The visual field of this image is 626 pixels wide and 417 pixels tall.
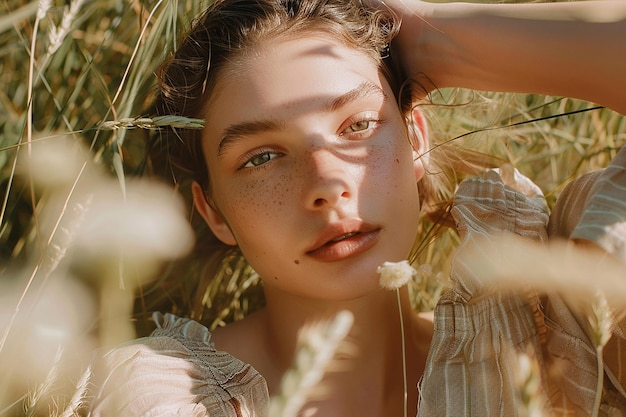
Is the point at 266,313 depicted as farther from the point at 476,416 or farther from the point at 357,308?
the point at 476,416

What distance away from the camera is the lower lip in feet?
4.51

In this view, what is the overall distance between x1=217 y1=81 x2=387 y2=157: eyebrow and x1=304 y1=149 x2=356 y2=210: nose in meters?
0.10

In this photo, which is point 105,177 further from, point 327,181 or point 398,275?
point 398,275

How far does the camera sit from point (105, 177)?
5.40ft

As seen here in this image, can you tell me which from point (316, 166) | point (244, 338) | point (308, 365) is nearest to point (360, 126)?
point (316, 166)

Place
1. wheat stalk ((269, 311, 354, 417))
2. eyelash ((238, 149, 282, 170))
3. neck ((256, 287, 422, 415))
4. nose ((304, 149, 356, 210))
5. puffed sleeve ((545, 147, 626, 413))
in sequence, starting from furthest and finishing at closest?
neck ((256, 287, 422, 415)) → eyelash ((238, 149, 282, 170)) → nose ((304, 149, 356, 210)) → puffed sleeve ((545, 147, 626, 413)) → wheat stalk ((269, 311, 354, 417))

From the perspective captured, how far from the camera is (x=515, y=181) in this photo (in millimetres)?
1773

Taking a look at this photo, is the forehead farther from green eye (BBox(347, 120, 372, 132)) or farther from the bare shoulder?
the bare shoulder

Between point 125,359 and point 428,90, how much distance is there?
85 centimetres

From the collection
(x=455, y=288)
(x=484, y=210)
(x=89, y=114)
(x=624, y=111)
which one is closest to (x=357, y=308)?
(x=455, y=288)

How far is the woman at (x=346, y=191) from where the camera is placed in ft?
4.58

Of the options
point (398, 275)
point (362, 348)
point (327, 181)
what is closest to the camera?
point (398, 275)

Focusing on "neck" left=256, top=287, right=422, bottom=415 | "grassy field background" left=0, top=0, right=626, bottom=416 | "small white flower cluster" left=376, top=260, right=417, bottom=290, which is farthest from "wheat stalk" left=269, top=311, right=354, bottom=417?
"neck" left=256, top=287, right=422, bottom=415

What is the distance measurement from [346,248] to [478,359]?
357 millimetres
